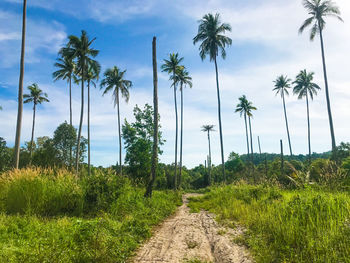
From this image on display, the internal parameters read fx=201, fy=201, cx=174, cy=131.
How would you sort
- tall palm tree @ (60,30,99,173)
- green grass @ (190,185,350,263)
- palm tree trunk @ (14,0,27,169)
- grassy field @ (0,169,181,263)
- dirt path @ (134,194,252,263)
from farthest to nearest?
tall palm tree @ (60,30,99,173), palm tree trunk @ (14,0,27,169), dirt path @ (134,194,252,263), grassy field @ (0,169,181,263), green grass @ (190,185,350,263)

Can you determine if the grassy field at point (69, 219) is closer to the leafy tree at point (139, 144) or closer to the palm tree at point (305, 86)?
the leafy tree at point (139, 144)

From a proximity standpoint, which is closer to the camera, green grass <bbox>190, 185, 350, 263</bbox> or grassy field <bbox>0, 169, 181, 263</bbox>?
green grass <bbox>190, 185, 350, 263</bbox>

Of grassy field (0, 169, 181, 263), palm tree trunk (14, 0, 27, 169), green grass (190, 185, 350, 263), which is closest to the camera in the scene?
green grass (190, 185, 350, 263)

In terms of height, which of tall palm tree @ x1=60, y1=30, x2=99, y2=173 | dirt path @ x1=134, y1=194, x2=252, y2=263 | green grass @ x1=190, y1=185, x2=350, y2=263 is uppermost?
tall palm tree @ x1=60, y1=30, x2=99, y2=173

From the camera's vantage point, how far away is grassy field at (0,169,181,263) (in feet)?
11.5

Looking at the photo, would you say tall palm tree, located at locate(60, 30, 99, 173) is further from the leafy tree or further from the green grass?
the green grass

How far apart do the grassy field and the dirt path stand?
430mm

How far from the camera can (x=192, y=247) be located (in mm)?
4523

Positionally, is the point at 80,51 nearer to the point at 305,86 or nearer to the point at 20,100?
the point at 20,100

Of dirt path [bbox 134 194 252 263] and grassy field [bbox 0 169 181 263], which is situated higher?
grassy field [bbox 0 169 181 263]

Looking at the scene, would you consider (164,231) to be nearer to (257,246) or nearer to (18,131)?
Answer: (257,246)

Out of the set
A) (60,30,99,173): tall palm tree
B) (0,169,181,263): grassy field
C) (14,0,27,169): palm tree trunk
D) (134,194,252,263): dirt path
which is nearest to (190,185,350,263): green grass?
(134,194,252,263): dirt path

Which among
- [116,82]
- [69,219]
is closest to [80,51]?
[116,82]

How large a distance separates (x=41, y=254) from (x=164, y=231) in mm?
→ 3555
